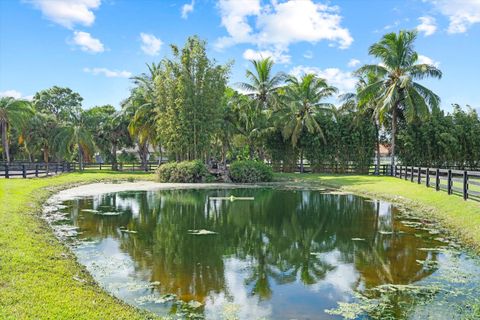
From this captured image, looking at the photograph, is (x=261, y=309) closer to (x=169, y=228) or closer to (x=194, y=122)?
(x=169, y=228)

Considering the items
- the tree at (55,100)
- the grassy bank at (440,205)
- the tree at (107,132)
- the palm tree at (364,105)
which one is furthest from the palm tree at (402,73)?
the tree at (55,100)

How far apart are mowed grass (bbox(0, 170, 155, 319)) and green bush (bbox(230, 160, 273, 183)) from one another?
19569 mm

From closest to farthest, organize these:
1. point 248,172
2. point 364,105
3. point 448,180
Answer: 1. point 448,180
2. point 248,172
3. point 364,105

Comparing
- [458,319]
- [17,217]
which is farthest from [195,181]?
[458,319]

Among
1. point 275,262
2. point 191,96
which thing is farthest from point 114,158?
point 275,262

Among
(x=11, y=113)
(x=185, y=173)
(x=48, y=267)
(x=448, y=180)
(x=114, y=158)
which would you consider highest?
(x=11, y=113)

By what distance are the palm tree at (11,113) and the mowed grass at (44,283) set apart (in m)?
29.8

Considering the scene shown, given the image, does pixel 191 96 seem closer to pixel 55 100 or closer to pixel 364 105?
pixel 364 105

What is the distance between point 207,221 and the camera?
13734mm

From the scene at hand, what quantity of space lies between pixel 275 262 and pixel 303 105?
28.7m

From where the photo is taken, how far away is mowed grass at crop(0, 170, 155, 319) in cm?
536

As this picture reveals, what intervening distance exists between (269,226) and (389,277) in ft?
18.8

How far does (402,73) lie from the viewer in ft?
98.6

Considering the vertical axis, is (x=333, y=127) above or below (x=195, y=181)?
above
